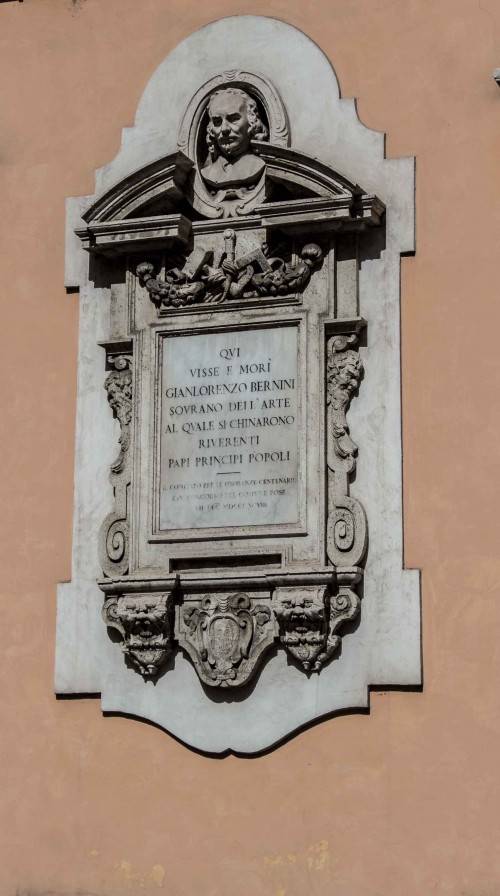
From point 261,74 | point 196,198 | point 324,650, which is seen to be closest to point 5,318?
point 196,198

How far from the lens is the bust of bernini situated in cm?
1041

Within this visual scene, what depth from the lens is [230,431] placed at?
33.2 feet

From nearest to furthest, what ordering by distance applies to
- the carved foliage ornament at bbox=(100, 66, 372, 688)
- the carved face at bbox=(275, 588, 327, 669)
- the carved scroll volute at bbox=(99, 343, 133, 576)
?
the carved face at bbox=(275, 588, 327, 669) < the carved foliage ornament at bbox=(100, 66, 372, 688) < the carved scroll volute at bbox=(99, 343, 133, 576)

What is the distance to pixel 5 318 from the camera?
35.7 ft

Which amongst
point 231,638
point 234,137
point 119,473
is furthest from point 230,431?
point 234,137

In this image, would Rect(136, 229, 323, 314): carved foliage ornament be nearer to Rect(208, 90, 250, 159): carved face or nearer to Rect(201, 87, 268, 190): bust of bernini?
Rect(201, 87, 268, 190): bust of bernini

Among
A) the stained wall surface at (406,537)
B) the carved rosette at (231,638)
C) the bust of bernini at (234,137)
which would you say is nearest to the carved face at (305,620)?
the carved rosette at (231,638)

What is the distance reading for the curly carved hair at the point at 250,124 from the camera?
10.4 meters

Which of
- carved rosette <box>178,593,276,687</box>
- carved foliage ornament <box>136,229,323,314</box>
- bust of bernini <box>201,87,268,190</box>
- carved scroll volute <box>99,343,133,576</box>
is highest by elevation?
bust of bernini <box>201,87,268,190</box>

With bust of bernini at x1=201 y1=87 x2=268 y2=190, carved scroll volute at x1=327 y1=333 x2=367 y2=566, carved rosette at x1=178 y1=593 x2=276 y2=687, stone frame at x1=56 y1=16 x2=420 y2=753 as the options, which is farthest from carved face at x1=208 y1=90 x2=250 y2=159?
carved rosette at x1=178 y1=593 x2=276 y2=687

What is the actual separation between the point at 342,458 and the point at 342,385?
37cm

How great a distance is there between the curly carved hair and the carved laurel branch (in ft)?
4.04

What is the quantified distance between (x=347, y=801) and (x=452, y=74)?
12.2 feet

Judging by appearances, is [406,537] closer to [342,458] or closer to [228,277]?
[342,458]
